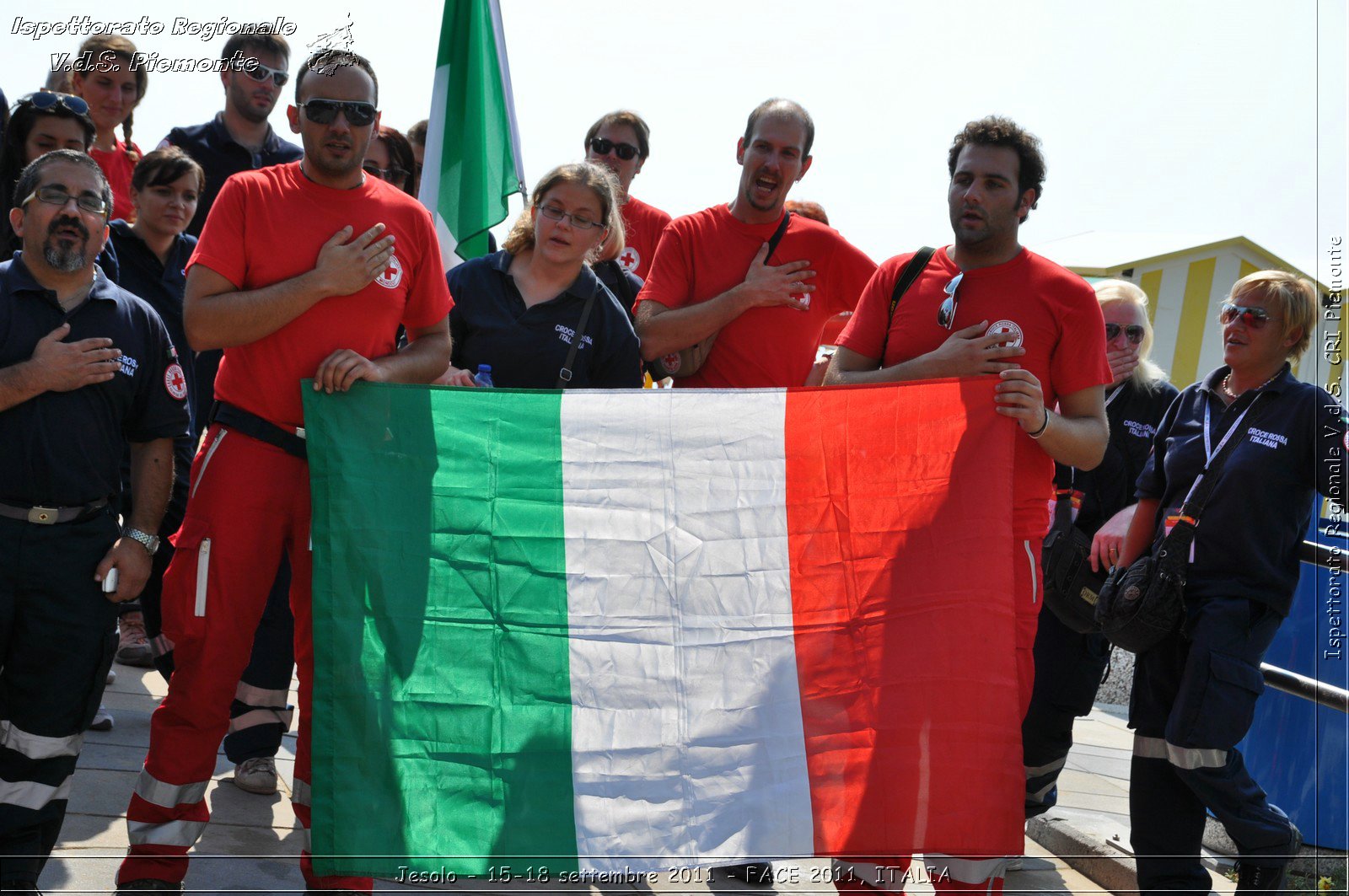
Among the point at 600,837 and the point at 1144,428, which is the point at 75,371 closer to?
the point at 600,837

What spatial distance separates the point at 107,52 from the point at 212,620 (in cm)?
364

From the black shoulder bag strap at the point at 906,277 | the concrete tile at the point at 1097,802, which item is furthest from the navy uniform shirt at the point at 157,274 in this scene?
the concrete tile at the point at 1097,802

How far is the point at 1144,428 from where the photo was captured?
5.36 m

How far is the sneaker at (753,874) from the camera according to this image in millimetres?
4473

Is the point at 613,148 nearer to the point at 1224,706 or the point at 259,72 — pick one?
the point at 259,72

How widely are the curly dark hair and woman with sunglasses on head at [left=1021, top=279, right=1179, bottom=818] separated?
52.5 inches

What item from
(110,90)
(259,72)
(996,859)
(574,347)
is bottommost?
(996,859)

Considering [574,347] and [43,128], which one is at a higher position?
[43,128]

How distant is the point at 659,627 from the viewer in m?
3.68

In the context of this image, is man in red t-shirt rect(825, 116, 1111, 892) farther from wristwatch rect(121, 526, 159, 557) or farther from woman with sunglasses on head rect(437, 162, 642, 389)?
wristwatch rect(121, 526, 159, 557)

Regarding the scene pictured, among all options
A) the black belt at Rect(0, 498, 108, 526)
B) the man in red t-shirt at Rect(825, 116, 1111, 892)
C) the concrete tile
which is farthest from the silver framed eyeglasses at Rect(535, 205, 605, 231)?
the concrete tile

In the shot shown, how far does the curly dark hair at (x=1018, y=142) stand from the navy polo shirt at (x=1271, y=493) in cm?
112

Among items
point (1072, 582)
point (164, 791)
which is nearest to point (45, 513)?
point (164, 791)

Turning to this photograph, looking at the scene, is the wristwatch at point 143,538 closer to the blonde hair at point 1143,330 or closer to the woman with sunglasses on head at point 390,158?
the woman with sunglasses on head at point 390,158
